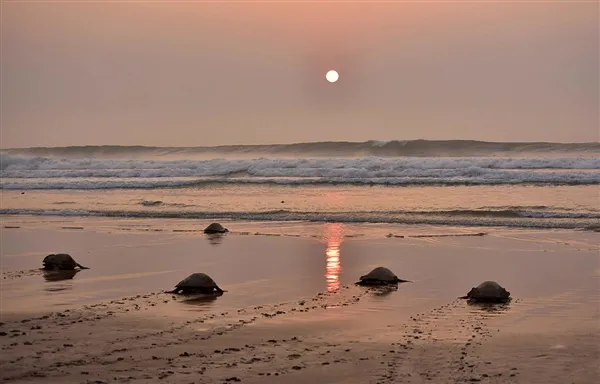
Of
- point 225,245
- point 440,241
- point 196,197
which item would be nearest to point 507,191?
point 196,197

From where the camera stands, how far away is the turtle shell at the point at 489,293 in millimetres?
9977

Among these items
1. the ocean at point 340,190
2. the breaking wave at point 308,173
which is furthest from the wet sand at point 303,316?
the breaking wave at point 308,173

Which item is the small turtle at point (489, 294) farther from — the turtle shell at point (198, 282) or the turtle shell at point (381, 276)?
the turtle shell at point (198, 282)

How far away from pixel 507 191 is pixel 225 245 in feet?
49.6

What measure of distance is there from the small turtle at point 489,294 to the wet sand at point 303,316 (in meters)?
0.22

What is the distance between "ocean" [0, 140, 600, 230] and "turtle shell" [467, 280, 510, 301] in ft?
28.5

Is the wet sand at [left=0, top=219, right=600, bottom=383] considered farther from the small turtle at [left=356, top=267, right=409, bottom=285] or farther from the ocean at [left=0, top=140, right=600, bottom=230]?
the ocean at [left=0, top=140, right=600, bottom=230]

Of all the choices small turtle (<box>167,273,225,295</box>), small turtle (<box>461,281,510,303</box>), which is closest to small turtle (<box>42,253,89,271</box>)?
small turtle (<box>167,273,225,295</box>)

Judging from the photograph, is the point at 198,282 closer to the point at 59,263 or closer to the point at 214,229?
the point at 59,263

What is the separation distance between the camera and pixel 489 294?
9.97 metres

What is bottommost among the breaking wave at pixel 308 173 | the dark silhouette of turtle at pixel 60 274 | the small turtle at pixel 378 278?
the dark silhouette of turtle at pixel 60 274

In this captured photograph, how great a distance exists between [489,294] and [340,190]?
20402 millimetres

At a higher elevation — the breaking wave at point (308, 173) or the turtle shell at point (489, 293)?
the breaking wave at point (308, 173)

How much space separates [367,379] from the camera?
659cm
